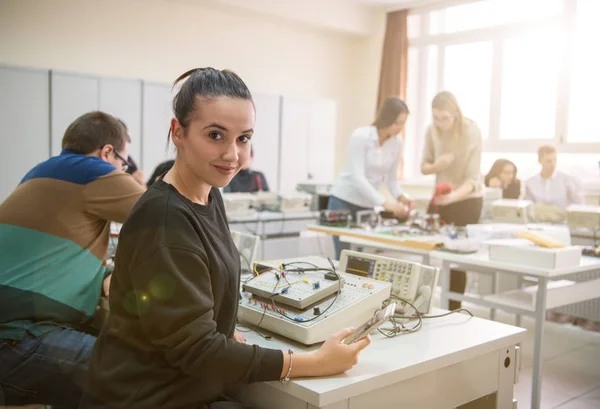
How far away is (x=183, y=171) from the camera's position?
121 centimetres

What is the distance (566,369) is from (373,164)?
5.58 feet

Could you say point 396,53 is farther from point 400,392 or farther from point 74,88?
point 400,392

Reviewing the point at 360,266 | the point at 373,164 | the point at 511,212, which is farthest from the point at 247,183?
the point at 360,266

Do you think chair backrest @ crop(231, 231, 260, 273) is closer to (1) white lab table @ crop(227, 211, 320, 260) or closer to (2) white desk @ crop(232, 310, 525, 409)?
(2) white desk @ crop(232, 310, 525, 409)

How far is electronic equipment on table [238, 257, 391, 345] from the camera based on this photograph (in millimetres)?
1373

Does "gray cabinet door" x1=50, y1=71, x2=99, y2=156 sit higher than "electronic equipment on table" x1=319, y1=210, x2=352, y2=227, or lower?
higher

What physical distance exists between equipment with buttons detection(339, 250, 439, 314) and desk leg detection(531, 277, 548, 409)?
109 cm

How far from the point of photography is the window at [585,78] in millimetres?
Answer: 5203

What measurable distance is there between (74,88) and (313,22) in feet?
9.66

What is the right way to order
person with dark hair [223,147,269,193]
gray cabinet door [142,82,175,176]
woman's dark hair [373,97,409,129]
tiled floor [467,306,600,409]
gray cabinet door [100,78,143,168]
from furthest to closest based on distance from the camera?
person with dark hair [223,147,269,193]
gray cabinet door [142,82,175,176]
gray cabinet door [100,78,143,168]
woman's dark hair [373,97,409,129]
tiled floor [467,306,600,409]

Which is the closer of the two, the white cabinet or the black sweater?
the black sweater

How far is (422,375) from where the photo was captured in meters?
1.33

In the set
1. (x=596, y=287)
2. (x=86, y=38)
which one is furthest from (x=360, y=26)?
(x=596, y=287)

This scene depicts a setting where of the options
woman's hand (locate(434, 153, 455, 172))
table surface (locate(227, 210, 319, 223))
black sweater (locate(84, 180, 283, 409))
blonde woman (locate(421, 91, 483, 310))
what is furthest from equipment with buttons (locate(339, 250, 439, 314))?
table surface (locate(227, 210, 319, 223))
